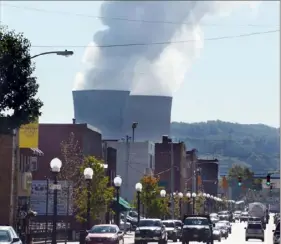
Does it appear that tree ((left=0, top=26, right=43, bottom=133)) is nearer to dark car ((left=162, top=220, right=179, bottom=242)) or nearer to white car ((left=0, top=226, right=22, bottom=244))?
white car ((left=0, top=226, right=22, bottom=244))

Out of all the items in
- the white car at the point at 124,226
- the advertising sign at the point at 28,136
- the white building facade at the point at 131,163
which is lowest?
the white car at the point at 124,226

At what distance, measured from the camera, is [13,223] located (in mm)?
66875

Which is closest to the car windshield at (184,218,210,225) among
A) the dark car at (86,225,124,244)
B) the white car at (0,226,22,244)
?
the dark car at (86,225,124,244)

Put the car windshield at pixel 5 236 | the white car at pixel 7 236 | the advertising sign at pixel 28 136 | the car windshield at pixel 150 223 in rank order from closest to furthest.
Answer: the white car at pixel 7 236, the car windshield at pixel 5 236, the car windshield at pixel 150 223, the advertising sign at pixel 28 136

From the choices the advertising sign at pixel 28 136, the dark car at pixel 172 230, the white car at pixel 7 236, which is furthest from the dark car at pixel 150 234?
the white car at pixel 7 236

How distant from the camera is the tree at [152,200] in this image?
9931 cm

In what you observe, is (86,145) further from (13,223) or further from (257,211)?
(257,211)

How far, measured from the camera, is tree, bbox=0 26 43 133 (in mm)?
39000

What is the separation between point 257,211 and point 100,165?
8736 cm

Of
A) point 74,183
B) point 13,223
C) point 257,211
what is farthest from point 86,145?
point 257,211

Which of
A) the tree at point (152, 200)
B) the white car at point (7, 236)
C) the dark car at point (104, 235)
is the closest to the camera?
the white car at point (7, 236)

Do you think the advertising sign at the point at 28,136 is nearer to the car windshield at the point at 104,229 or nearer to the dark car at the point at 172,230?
the dark car at the point at 172,230

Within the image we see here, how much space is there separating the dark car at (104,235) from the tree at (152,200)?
4484 cm

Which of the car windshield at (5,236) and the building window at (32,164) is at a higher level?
the building window at (32,164)
